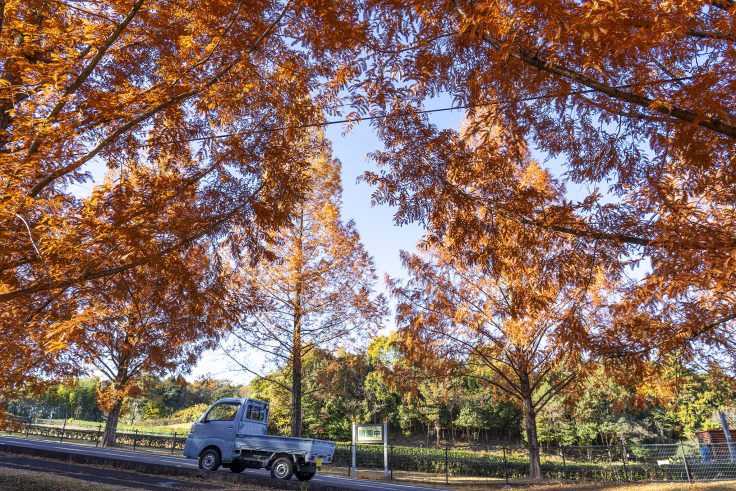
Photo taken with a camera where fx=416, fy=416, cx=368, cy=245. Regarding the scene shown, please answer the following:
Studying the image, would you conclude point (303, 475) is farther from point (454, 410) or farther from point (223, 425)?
point (454, 410)

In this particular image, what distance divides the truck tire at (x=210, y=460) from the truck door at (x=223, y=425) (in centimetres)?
20

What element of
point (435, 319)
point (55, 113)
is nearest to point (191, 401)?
point (435, 319)

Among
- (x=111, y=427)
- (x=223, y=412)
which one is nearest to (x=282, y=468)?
(x=223, y=412)

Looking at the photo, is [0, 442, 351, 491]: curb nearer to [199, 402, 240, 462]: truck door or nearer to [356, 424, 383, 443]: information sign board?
[199, 402, 240, 462]: truck door

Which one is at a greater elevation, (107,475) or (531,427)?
(531,427)

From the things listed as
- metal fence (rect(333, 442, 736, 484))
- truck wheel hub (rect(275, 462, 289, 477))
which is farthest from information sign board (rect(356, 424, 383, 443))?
truck wheel hub (rect(275, 462, 289, 477))

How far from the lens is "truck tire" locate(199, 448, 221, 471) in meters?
10.7

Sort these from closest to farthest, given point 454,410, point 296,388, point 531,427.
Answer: point 531,427 → point 296,388 → point 454,410

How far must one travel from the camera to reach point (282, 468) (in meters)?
10.0

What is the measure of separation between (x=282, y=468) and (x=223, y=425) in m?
2.09

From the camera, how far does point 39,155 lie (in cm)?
386

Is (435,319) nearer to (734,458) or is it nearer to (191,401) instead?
(734,458)

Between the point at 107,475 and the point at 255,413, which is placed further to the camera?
the point at 255,413

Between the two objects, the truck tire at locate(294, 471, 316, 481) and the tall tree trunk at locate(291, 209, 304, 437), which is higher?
the tall tree trunk at locate(291, 209, 304, 437)
